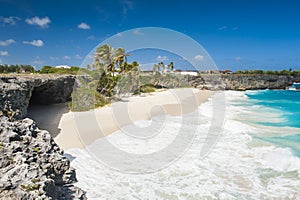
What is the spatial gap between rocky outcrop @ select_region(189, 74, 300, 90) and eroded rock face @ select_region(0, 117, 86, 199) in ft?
167

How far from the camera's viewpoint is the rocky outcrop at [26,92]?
7.89m

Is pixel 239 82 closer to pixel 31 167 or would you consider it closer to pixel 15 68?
pixel 15 68

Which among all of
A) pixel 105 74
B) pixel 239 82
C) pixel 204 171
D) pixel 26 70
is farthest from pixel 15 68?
pixel 239 82

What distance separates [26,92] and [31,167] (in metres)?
7.43

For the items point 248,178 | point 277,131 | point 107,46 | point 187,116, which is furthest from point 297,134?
point 107,46

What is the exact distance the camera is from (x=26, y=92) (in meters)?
10.1

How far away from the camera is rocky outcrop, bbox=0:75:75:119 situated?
7.89m

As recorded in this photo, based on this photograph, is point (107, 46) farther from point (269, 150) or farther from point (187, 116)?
point (269, 150)

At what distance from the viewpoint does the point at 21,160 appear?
12.9 feet

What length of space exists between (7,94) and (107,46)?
1702 centimetres

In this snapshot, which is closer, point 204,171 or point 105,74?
point 204,171

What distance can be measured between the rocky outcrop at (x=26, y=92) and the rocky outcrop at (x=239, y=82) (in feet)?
135

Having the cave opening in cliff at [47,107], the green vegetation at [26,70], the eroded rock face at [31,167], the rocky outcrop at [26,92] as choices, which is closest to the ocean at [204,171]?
the eroded rock face at [31,167]

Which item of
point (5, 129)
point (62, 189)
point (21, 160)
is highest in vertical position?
point (5, 129)
